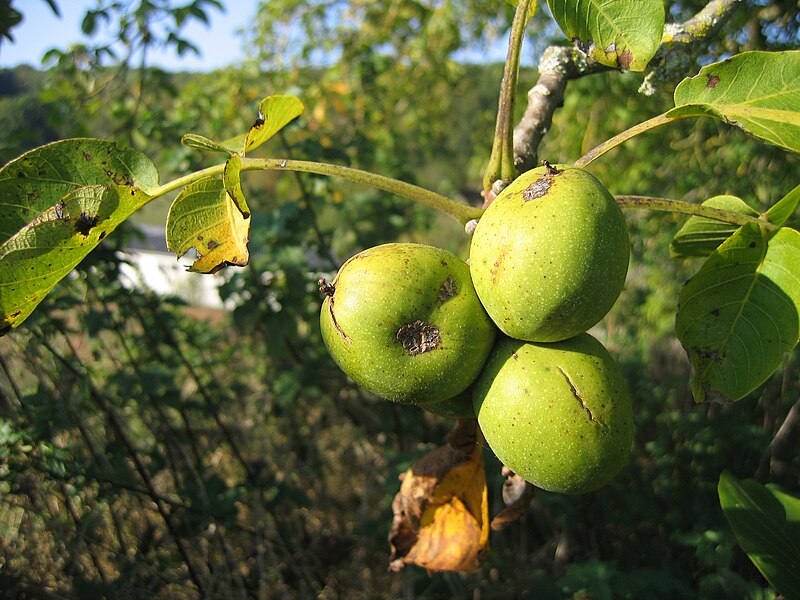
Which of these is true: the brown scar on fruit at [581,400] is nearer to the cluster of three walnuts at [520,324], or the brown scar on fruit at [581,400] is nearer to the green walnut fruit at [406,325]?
the cluster of three walnuts at [520,324]

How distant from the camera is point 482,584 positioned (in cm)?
231

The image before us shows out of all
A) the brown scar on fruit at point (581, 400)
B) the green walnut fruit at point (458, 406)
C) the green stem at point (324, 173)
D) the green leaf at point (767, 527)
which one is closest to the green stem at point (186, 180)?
the green stem at point (324, 173)

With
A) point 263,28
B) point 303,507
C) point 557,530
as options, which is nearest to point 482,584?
point 557,530

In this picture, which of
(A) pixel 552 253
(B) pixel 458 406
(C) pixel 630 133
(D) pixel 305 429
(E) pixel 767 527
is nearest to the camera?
(A) pixel 552 253

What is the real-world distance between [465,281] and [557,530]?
180cm

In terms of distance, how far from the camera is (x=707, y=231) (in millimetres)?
1293

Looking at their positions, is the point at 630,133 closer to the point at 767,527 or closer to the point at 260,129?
the point at 260,129

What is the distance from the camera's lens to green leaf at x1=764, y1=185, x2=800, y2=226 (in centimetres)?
108

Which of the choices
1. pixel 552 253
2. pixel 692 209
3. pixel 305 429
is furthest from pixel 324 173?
pixel 305 429

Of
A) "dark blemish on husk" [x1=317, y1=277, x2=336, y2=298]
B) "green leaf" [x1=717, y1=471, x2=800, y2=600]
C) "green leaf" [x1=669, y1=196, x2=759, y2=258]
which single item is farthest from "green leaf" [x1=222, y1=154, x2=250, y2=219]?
"green leaf" [x1=717, y1=471, x2=800, y2=600]

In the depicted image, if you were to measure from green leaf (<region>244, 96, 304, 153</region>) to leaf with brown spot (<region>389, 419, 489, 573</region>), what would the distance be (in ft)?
2.37

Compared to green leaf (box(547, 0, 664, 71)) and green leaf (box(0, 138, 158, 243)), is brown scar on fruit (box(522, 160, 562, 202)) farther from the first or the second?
green leaf (box(0, 138, 158, 243))

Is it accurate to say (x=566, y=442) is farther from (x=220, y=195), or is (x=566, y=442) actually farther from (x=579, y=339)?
(x=220, y=195)

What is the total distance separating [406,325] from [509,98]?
455mm
